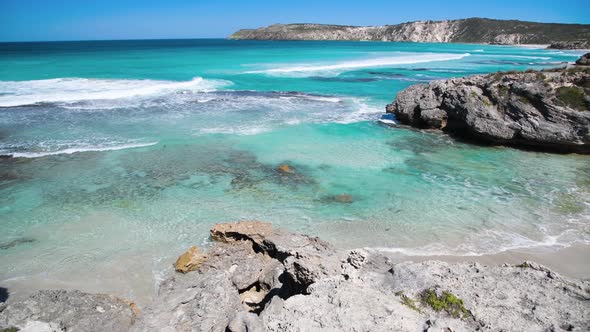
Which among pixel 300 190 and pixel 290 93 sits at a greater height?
pixel 290 93

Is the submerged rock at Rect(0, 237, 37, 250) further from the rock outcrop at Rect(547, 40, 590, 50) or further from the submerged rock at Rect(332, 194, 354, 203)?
the rock outcrop at Rect(547, 40, 590, 50)

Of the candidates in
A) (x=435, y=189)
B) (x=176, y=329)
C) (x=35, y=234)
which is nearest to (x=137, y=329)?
(x=176, y=329)

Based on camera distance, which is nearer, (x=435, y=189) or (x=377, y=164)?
(x=435, y=189)

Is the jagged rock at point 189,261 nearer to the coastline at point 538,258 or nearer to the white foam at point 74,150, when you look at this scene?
the coastline at point 538,258

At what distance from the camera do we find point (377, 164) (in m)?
15.2

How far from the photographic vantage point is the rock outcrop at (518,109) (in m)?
16.1

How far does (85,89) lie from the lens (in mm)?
32000

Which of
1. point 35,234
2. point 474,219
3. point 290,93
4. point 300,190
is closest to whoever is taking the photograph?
point 35,234

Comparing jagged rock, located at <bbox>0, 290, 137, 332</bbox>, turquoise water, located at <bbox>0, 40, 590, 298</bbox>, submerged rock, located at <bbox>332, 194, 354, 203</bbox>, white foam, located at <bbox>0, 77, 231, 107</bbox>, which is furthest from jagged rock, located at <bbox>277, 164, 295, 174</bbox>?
white foam, located at <bbox>0, 77, 231, 107</bbox>

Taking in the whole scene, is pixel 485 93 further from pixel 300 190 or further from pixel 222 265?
pixel 222 265

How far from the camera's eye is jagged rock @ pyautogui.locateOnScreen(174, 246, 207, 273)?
8102 mm

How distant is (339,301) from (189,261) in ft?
14.2

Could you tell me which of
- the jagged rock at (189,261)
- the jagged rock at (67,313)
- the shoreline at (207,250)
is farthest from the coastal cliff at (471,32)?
Answer: the jagged rock at (67,313)

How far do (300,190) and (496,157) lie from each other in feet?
28.9
